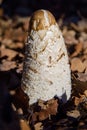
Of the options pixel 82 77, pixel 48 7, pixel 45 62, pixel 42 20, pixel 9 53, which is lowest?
pixel 9 53

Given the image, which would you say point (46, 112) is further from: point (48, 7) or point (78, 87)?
point (48, 7)

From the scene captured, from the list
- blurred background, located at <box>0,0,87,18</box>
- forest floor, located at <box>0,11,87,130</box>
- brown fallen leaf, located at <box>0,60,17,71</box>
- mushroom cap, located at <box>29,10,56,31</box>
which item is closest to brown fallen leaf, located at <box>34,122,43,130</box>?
forest floor, located at <box>0,11,87,130</box>

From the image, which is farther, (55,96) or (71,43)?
(71,43)

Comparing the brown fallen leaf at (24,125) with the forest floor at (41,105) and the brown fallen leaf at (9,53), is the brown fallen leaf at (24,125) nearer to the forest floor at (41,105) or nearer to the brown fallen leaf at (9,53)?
the forest floor at (41,105)

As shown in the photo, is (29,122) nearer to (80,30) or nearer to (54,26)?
(54,26)

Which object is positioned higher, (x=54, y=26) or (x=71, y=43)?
(x=54, y=26)

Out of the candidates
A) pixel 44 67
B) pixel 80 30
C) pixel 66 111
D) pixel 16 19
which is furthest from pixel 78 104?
pixel 16 19

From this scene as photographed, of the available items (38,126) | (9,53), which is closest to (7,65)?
(9,53)
